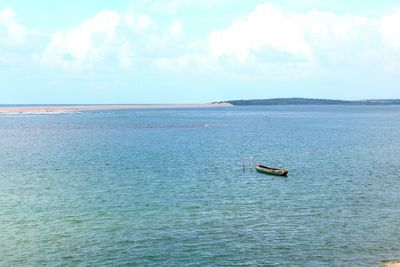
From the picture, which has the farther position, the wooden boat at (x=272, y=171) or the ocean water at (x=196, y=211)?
the wooden boat at (x=272, y=171)

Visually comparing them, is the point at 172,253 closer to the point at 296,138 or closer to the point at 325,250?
the point at 325,250

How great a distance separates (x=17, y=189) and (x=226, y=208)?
21.6 metres

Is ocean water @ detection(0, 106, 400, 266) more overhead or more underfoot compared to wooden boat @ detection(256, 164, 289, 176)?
more underfoot

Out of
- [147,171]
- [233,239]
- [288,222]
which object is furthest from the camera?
[147,171]

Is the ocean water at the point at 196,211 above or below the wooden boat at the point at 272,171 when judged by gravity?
below

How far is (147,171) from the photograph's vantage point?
192 ft

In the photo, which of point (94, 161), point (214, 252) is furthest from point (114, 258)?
Result: point (94, 161)

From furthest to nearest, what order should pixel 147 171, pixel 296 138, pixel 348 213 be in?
pixel 296 138 → pixel 147 171 → pixel 348 213

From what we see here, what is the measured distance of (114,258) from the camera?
29.0 metres

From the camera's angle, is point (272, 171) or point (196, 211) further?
point (272, 171)

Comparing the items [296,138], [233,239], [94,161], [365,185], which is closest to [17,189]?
[94,161]

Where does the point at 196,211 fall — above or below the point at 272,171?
below

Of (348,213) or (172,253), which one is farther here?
(348,213)

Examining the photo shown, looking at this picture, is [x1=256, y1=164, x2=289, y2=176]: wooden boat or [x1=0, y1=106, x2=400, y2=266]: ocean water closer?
[x1=0, y1=106, x2=400, y2=266]: ocean water
